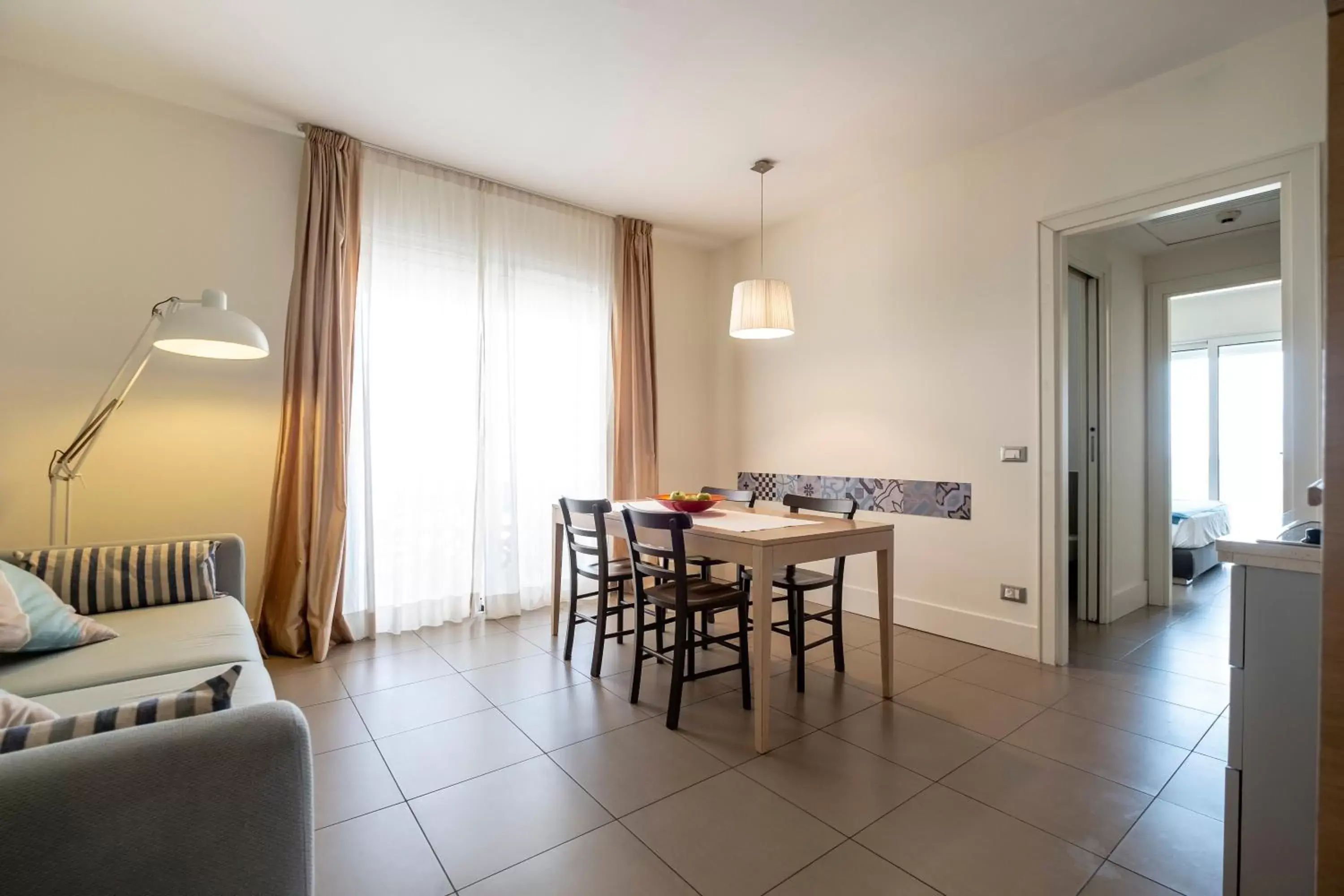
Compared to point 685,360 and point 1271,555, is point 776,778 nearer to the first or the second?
point 1271,555

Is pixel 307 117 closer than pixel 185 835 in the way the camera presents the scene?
No

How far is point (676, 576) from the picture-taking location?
2.36 meters

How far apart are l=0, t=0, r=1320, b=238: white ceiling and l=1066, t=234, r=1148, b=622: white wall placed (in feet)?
4.80

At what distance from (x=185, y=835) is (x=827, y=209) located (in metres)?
4.43

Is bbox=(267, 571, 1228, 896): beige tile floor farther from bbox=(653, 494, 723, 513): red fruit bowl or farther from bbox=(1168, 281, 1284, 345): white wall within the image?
bbox=(1168, 281, 1284, 345): white wall

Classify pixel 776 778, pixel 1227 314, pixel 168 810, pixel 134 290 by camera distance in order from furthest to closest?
pixel 1227 314 < pixel 134 290 < pixel 776 778 < pixel 168 810

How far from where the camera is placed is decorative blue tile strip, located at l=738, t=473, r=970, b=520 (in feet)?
11.3

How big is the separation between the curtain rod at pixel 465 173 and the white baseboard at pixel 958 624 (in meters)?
3.34

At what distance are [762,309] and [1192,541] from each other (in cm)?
422

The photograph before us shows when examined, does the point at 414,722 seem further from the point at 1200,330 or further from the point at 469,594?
the point at 1200,330

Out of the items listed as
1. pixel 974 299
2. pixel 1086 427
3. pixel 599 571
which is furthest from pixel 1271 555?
pixel 1086 427

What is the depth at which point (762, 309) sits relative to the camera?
3125mm

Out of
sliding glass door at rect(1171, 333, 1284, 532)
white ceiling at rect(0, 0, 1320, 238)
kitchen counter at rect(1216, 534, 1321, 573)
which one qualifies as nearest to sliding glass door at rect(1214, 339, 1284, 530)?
sliding glass door at rect(1171, 333, 1284, 532)

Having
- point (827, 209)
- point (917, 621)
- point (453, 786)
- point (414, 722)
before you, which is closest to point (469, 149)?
point (827, 209)
